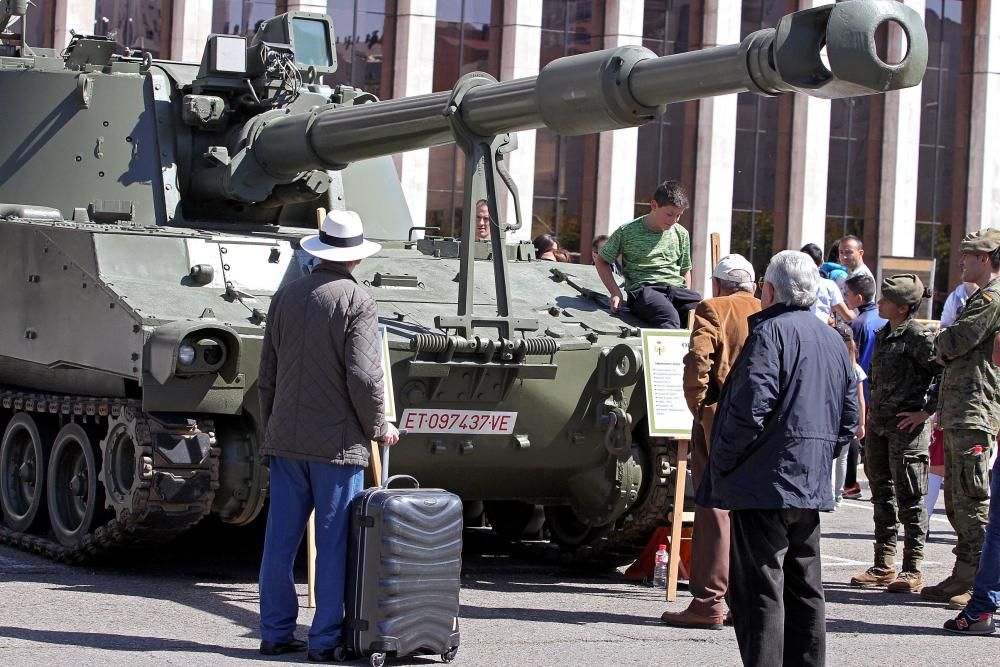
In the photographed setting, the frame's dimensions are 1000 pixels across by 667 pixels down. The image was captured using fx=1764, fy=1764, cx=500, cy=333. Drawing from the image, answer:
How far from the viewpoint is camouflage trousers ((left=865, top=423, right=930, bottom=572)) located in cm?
1016

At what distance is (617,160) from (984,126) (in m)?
8.89

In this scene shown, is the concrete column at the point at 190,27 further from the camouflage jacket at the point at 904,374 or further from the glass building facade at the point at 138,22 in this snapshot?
the camouflage jacket at the point at 904,374

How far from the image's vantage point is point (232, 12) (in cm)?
3372

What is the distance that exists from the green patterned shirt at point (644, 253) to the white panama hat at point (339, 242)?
10.6 feet

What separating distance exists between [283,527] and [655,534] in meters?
3.64

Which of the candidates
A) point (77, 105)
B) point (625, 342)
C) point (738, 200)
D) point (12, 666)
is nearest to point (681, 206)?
point (625, 342)

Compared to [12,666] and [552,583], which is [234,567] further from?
[12,666]

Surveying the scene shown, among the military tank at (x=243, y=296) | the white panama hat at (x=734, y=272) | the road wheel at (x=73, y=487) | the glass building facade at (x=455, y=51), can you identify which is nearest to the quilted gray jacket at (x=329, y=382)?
the military tank at (x=243, y=296)

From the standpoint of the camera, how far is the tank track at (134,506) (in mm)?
9148

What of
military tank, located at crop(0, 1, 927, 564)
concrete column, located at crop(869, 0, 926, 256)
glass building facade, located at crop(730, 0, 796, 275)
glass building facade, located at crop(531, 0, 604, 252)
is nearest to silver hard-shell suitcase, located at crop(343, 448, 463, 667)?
military tank, located at crop(0, 1, 927, 564)

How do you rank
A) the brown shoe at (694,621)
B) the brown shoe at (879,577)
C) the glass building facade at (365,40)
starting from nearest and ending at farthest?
Answer: the brown shoe at (694,621) → the brown shoe at (879,577) → the glass building facade at (365,40)

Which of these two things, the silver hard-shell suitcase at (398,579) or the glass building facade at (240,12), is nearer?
the silver hard-shell suitcase at (398,579)

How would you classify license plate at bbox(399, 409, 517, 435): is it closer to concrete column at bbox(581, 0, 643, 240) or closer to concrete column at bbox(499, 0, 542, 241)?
concrete column at bbox(499, 0, 542, 241)

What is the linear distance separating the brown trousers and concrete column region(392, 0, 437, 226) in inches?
909
